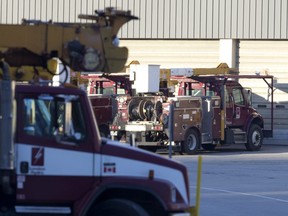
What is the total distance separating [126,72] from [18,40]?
69.5 ft

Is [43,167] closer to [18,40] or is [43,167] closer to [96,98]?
[18,40]

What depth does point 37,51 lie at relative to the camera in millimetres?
11234

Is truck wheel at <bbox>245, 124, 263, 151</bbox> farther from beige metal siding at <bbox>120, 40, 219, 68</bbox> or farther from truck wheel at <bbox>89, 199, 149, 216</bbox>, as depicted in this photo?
truck wheel at <bbox>89, 199, 149, 216</bbox>

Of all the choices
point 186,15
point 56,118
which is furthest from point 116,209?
point 186,15

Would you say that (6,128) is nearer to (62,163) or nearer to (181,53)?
(62,163)

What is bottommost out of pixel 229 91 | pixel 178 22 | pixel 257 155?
pixel 257 155

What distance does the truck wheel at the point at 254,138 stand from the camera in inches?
1248

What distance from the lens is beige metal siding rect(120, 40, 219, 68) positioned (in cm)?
3816

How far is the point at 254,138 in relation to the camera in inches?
1255

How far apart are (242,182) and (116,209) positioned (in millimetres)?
10350

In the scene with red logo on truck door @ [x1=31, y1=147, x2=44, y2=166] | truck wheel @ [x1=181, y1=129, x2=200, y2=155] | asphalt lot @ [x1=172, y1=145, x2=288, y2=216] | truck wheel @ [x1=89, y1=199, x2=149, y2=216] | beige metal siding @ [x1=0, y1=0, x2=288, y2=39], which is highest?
beige metal siding @ [x1=0, y1=0, x2=288, y2=39]

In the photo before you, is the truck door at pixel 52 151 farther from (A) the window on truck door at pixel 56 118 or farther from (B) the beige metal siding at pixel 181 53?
(B) the beige metal siding at pixel 181 53

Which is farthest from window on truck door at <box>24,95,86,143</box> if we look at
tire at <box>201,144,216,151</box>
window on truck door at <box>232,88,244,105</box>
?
window on truck door at <box>232,88,244,105</box>

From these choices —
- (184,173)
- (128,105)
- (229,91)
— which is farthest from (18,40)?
(229,91)
